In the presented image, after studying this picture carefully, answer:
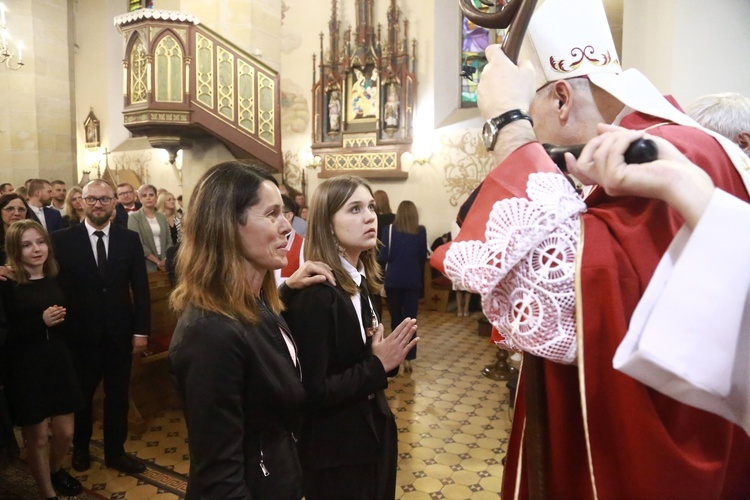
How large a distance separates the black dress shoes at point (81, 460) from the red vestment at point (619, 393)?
12.3ft

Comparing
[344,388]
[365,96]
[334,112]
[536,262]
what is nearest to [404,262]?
[344,388]

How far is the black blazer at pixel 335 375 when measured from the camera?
186 centimetres

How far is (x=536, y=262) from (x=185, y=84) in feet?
22.0

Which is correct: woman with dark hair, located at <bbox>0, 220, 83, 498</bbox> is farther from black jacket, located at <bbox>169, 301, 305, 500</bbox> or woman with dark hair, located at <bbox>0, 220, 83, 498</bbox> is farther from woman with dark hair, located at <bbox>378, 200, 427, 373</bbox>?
woman with dark hair, located at <bbox>378, 200, 427, 373</bbox>

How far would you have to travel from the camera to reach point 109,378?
11.7 ft

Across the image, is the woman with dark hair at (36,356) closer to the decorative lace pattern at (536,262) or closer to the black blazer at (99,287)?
the black blazer at (99,287)

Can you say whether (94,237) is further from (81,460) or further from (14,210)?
(81,460)

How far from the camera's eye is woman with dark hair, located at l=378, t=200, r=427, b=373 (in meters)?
6.11

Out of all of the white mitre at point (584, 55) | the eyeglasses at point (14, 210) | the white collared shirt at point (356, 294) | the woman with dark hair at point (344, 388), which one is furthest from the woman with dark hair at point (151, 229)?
the white mitre at point (584, 55)

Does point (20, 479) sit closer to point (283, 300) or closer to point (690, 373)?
point (283, 300)

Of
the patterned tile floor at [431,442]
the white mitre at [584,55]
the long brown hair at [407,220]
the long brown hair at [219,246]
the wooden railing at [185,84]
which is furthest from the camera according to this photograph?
the wooden railing at [185,84]

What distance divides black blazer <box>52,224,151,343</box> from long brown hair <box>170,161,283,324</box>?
89.7 inches

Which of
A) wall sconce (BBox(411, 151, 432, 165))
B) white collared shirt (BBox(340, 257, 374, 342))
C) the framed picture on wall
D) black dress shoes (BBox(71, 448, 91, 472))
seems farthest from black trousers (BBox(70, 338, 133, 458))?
the framed picture on wall

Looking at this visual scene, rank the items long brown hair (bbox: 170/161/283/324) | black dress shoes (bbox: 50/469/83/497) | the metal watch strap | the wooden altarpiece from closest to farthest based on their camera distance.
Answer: the metal watch strap < long brown hair (bbox: 170/161/283/324) < black dress shoes (bbox: 50/469/83/497) < the wooden altarpiece
